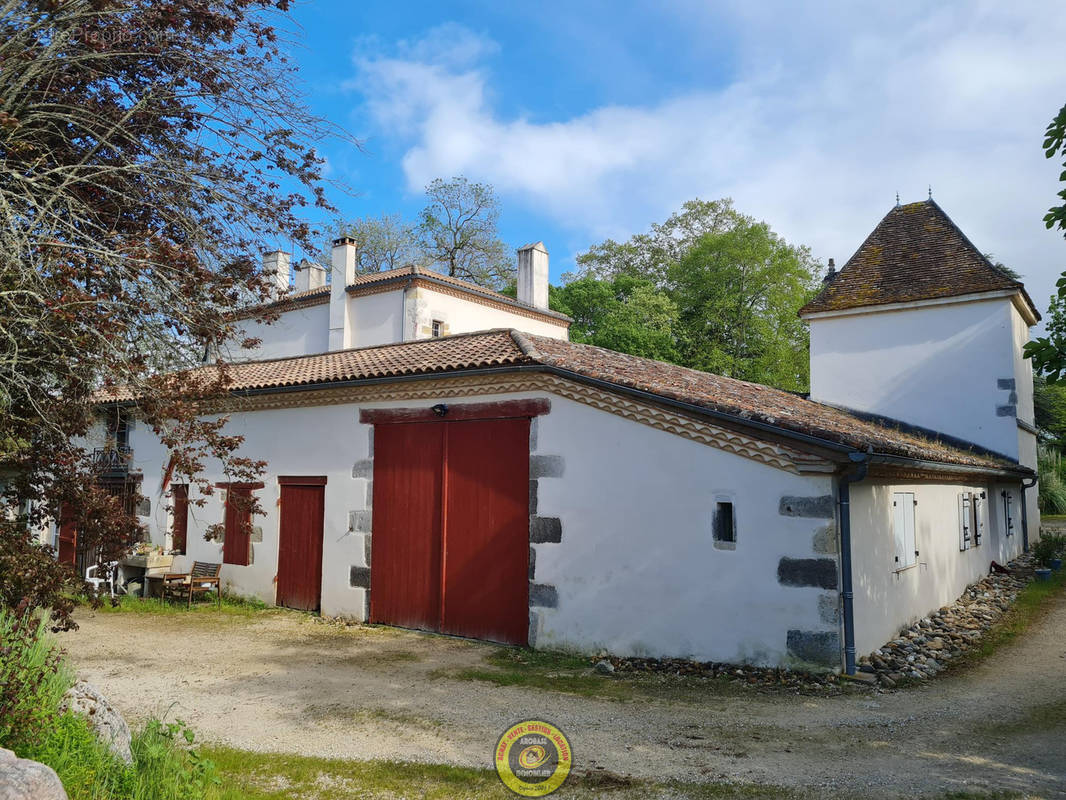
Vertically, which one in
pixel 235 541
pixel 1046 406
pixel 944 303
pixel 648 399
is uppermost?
pixel 944 303

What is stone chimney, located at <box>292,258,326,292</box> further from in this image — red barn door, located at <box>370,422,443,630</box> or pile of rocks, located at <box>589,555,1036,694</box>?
pile of rocks, located at <box>589,555,1036,694</box>

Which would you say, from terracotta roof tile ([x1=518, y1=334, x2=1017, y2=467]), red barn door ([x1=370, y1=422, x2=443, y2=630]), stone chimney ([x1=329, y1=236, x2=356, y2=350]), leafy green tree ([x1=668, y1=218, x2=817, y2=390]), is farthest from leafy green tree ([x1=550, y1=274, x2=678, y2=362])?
red barn door ([x1=370, y1=422, x2=443, y2=630])

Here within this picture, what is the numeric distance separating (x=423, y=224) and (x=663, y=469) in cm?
3231

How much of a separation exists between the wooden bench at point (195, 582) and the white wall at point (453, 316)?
39.9 feet

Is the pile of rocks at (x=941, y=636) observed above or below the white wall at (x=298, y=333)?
below

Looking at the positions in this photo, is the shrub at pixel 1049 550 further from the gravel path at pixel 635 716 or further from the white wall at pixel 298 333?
the white wall at pixel 298 333

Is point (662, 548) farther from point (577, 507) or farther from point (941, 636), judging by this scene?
point (941, 636)

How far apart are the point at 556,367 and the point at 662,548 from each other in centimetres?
258

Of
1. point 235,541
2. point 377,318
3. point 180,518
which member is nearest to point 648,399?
point 235,541

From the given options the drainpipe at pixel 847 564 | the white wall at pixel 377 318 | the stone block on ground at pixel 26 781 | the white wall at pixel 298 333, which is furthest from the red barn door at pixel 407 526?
the white wall at pixel 298 333

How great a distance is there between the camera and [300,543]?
39.6 feet

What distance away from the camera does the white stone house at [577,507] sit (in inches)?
310

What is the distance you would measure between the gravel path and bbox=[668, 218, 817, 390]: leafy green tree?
2545cm

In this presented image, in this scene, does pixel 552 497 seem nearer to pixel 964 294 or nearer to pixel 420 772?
pixel 420 772
